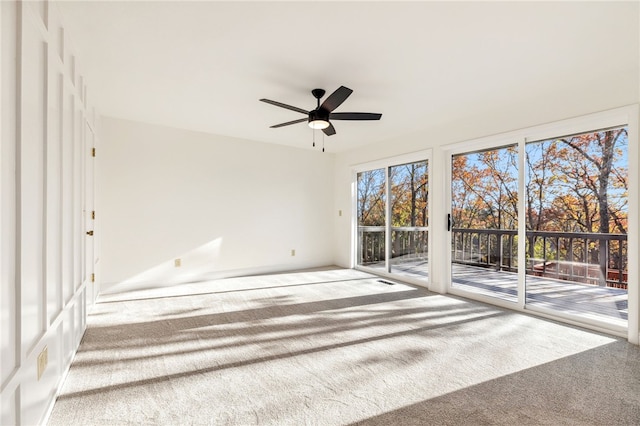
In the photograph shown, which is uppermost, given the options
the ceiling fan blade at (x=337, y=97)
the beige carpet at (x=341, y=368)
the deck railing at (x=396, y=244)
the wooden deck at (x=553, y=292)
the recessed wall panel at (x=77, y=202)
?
the ceiling fan blade at (x=337, y=97)

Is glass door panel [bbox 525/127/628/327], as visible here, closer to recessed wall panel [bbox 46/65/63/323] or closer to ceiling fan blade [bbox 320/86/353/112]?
ceiling fan blade [bbox 320/86/353/112]

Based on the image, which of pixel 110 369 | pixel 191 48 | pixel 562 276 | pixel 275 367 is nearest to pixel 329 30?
pixel 191 48

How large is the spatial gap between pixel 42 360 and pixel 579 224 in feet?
14.7

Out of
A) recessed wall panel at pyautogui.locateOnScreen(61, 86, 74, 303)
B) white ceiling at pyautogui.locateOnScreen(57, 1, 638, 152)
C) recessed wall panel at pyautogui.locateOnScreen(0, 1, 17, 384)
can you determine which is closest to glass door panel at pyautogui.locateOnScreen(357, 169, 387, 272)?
white ceiling at pyautogui.locateOnScreen(57, 1, 638, 152)

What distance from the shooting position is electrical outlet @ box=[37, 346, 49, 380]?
162 centimetres

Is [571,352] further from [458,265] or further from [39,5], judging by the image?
[39,5]

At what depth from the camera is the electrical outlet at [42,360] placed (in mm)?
1625

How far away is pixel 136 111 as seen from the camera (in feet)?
13.2

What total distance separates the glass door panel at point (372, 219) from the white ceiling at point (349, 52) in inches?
82.9

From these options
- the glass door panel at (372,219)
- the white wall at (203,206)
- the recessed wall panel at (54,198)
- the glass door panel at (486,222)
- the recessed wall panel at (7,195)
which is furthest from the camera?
the glass door panel at (372,219)

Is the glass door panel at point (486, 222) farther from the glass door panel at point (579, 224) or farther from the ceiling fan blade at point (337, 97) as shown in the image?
the ceiling fan blade at point (337, 97)

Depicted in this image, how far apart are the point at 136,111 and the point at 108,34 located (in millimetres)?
1916

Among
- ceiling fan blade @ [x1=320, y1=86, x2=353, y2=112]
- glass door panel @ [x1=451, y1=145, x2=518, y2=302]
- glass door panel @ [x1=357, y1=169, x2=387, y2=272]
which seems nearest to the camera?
ceiling fan blade @ [x1=320, y1=86, x2=353, y2=112]

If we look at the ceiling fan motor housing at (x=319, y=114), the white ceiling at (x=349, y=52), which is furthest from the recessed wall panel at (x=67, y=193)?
the ceiling fan motor housing at (x=319, y=114)
